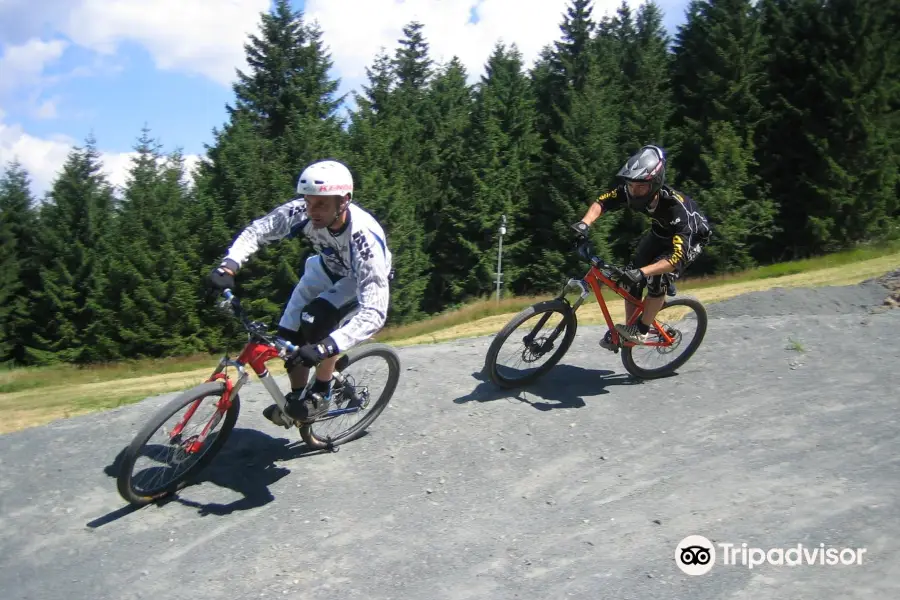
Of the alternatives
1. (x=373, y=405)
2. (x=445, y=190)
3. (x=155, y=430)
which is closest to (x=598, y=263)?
(x=373, y=405)

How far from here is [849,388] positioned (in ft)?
25.5

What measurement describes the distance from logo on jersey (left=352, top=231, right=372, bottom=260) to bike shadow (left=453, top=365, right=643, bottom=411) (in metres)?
2.50

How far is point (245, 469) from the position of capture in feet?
21.0

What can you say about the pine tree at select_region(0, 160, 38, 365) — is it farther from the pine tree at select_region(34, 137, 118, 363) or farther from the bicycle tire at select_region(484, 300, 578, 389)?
the bicycle tire at select_region(484, 300, 578, 389)

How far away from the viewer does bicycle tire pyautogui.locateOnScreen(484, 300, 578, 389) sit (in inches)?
298

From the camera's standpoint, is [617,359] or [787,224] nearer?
[617,359]

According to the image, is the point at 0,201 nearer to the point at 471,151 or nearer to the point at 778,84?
the point at 471,151

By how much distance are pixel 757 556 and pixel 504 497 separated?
2017 millimetres

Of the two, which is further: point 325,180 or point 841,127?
point 841,127

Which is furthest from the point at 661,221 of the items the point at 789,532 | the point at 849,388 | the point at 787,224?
the point at 787,224

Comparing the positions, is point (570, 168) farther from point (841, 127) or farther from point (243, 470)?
point (243, 470)

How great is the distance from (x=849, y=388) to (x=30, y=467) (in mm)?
8102

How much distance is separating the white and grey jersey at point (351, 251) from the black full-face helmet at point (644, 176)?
296 cm

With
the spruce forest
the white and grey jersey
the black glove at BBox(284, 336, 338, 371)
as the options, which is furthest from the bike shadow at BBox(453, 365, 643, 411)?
the spruce forest
